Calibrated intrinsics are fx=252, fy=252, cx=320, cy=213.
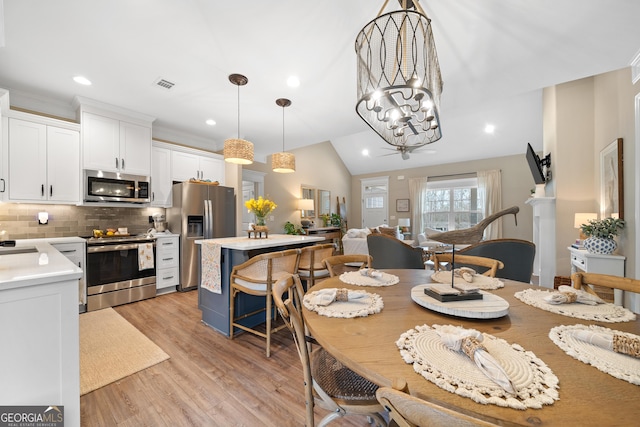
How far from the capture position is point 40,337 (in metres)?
1.20

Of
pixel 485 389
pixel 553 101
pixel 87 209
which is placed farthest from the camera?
pixel 553 101

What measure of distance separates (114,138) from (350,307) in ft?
13.5

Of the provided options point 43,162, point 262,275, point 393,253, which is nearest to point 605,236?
point 393,253

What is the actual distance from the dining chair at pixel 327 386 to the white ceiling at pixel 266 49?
6.84 feet

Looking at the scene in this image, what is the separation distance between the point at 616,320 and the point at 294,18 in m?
2.53

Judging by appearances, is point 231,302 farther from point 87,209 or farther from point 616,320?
point 87,209

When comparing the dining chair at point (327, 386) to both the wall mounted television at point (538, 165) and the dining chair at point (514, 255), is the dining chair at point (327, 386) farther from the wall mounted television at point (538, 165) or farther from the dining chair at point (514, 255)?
the wall mounted television at point (538, 165)

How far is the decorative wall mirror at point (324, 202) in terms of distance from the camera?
8.04 m

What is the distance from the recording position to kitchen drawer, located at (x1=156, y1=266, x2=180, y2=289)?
3682mm

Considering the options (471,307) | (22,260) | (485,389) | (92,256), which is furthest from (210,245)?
(485,389)

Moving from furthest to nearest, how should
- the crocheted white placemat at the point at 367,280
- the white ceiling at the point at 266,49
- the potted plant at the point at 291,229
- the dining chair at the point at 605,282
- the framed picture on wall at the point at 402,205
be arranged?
the framed picture on wall at the point at 402,205
the potted plant at the point at 291,229
the white ceiling at the point at 266,49
the crocheted white placemat at the point at 367,280
the dining chair at the point at 605,282

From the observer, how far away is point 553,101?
3895 mm

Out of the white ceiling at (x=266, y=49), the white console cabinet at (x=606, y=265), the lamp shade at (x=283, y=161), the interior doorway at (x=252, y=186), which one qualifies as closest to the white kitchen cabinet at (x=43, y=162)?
the white ceiling at (x=266, y=49)

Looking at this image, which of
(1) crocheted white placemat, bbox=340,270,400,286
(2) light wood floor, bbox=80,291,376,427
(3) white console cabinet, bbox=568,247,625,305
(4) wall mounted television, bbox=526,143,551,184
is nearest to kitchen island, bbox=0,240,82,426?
(2) light wood floor, bbox=80,291,376,427
